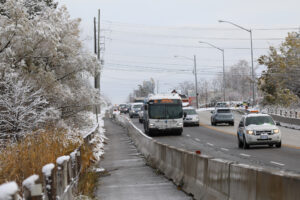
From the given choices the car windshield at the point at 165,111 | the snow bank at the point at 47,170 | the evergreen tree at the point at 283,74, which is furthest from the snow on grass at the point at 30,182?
the evergreen tree at the point at 283,74

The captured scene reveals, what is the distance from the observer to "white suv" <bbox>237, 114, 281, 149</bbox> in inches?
993

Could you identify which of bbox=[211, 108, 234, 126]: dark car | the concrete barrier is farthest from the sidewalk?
bbox=[211, 108, 234, 126]: dark car

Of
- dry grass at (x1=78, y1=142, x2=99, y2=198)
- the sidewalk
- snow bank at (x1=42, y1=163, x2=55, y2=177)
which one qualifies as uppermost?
snow bank at (x1=42, y1=163, x2=55, y2=177)

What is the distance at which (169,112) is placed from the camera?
39.6 meters

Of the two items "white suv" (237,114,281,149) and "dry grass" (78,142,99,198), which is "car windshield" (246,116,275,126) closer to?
"white suv" (237,114,281,149)

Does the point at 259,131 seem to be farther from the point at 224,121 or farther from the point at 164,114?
the point at 224,121

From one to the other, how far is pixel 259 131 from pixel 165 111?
1510 cm

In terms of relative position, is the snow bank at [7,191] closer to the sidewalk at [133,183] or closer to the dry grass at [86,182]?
the sidewalk at [133,183]

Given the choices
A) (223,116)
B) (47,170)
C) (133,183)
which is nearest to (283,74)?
(223,116)

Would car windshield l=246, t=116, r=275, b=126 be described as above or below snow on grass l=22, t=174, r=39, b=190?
below

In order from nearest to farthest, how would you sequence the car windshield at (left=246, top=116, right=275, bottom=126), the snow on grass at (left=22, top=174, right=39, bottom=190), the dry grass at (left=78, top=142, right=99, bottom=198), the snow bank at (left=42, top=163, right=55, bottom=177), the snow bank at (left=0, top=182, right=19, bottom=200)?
the snow bank at (left=0, top=182, right=19, bottom=200) → the snow on grass at (left=22, top=174, right=39, bottom=190) → the snow bank at (left=42, top=163, right=55, bottom=177) → the dry grass at (left=78, top=142, right=99, bottom=198) → the car windshield at (left=246, top=116, right=275, bottom=126)

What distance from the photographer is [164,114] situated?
39656 millimetres

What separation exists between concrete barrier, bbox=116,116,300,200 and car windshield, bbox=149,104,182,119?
21.7m

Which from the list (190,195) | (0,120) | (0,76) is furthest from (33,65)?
(190,195)
